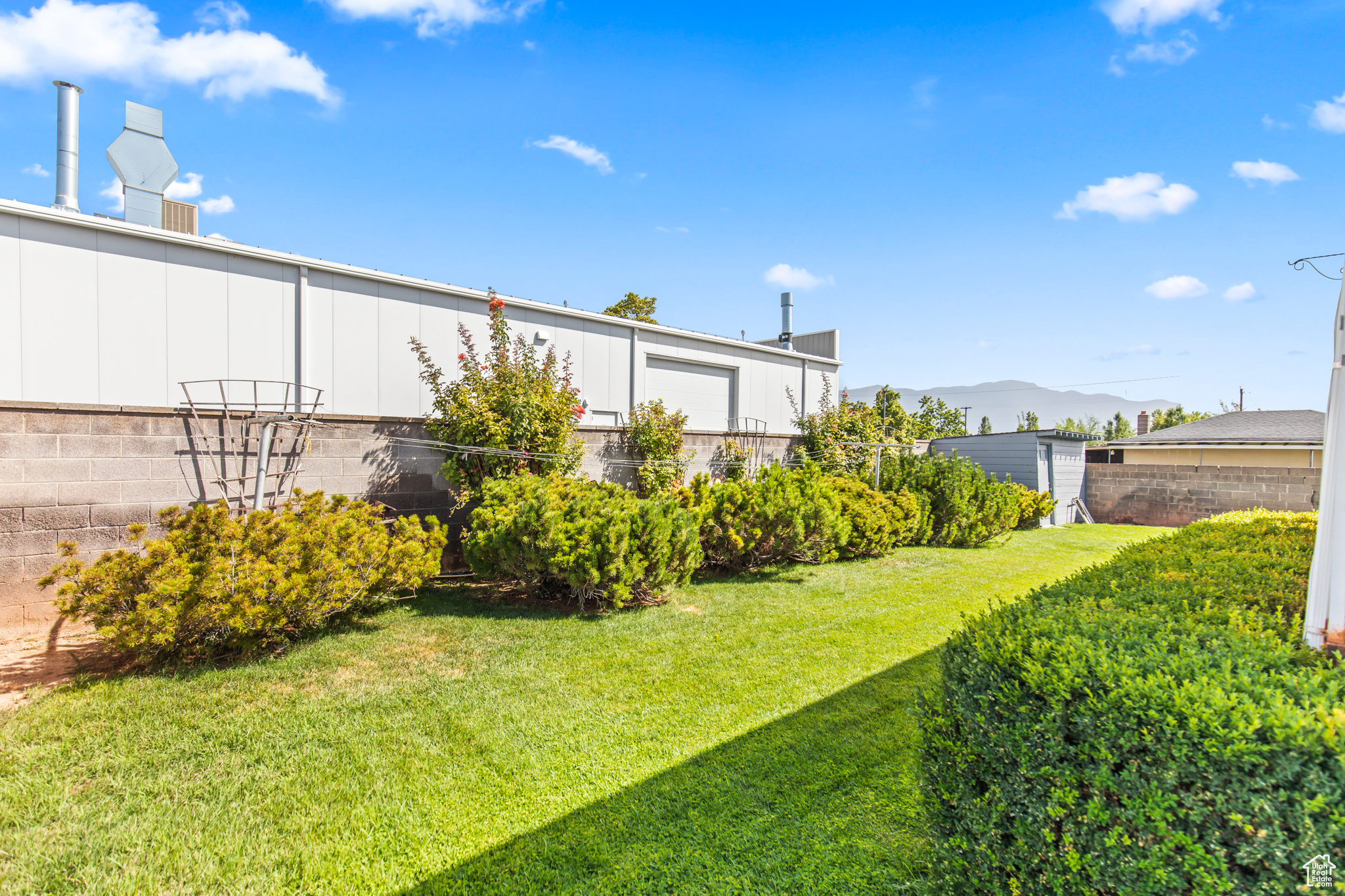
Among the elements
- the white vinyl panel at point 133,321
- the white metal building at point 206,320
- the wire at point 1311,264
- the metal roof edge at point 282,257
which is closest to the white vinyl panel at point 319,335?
the white metal building at point 206,320

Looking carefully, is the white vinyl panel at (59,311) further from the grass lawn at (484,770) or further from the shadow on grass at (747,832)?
the shadow on grass at (747,832)

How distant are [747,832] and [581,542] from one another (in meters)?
3.11

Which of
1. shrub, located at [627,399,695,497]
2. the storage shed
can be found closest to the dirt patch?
shrub, located at [627,399,695,497]

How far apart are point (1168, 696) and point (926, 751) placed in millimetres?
766

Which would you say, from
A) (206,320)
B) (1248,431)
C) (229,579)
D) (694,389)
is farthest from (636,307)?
(1248,431)

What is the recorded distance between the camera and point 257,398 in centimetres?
573

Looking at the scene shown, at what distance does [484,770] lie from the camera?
2.84m

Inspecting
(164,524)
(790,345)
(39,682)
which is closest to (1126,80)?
(790,345)

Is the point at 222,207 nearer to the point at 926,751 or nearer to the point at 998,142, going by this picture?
the point at 926,751

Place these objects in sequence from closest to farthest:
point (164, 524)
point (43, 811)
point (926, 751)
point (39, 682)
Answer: point (926, 751), point (43, 811), point (39, 682), point (164, 524)

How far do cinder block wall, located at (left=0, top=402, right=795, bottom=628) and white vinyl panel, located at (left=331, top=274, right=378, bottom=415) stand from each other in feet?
0.76

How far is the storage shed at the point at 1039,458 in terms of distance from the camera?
42.7 ft

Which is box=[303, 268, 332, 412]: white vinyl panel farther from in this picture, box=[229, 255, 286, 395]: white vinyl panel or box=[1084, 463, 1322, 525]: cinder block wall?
box=[1084, 463, 1322, 525]: cinder block wall

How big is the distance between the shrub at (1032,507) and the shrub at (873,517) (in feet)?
14.0
